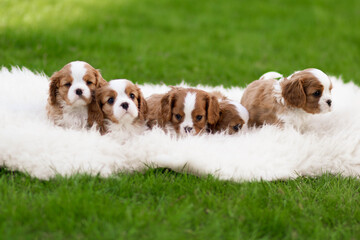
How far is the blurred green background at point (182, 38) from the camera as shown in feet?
24.6

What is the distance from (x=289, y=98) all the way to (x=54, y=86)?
8.02 feet

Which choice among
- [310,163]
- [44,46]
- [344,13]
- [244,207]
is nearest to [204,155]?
[244,207]

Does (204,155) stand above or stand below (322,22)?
below

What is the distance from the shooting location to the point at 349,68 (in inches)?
334

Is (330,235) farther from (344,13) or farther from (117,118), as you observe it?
(344,13)

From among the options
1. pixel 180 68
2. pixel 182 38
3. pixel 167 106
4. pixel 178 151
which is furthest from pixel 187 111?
pixel 182 38

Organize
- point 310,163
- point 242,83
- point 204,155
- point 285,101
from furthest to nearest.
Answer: point 242,83
point 285,101
point 310,163
point 204,155

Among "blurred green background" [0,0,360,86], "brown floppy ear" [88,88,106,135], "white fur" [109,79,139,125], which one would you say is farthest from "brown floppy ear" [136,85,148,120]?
"blurred green background" [0,0,360,86]

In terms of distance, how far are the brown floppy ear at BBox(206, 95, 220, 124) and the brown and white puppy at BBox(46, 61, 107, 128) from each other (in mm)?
1134

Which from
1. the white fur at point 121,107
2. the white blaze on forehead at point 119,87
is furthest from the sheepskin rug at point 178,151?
the white blaze on forehead at point 119,87

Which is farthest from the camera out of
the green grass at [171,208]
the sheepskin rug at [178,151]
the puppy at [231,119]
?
the puppy at [231,119]

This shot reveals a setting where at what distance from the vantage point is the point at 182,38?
9.34m

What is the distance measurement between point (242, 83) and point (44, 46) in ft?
11.5

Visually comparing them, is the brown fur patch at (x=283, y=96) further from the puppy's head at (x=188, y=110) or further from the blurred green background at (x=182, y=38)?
the blurred green background at (x=182, y=38)
